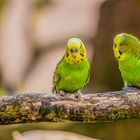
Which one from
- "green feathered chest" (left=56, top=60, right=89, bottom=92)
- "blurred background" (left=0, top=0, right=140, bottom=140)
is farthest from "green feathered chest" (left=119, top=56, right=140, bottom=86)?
"blurred background" (left=0, top=0, right=140, bottom=140)

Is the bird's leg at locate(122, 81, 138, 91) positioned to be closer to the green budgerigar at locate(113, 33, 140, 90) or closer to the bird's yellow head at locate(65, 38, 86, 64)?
the green budgerigar at locate(113, 33, 140, 90)

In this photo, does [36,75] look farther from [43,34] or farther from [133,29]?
[133,29]

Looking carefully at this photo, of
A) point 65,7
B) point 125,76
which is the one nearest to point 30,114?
point 125,76

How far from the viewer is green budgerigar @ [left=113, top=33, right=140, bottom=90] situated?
129cm

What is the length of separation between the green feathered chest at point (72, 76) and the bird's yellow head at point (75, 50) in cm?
8

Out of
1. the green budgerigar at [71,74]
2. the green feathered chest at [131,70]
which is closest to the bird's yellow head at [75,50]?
the green budgerigar at [71,74]

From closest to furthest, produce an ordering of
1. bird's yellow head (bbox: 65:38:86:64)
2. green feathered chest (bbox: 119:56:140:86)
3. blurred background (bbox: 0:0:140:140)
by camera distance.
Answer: bird's yellow head (bbox: 65:38:86:64), green feathered chest (bbox: 119:56:140:86), blurred background (bbox: 0:0:140:140)

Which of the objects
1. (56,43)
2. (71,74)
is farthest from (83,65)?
(56,43)

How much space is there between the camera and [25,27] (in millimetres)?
4418

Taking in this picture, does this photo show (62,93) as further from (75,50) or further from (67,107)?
(75,50)

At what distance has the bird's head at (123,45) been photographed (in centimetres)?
128

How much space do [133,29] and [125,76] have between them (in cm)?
160

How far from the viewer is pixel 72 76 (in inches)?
55.8

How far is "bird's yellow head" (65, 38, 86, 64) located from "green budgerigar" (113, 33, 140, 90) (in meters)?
0.09
